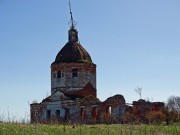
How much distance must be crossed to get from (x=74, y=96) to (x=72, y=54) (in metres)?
4.10

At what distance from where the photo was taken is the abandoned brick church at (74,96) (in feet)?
110

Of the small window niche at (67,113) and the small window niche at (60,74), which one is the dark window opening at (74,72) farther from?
the small window niche at (67,113)

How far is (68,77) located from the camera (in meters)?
36.2

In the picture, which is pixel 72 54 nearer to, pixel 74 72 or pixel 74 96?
pixel 74 72

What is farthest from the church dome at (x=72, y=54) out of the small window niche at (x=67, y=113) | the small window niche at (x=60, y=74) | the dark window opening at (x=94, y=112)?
the dark window opening at (x=94, y=112)

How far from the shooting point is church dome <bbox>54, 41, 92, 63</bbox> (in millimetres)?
36875

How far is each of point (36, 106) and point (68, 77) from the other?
4514mm

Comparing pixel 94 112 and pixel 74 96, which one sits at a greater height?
pixel 74 96

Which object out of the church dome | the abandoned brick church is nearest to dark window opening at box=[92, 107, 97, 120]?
the abandoned brick church

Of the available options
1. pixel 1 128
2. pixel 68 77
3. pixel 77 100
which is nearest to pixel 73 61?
pixel 68 77

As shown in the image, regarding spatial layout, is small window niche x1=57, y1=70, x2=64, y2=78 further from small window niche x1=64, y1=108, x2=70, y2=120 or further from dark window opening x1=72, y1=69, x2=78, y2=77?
small window niche x1=64, y1=108, x2=70, y2=120

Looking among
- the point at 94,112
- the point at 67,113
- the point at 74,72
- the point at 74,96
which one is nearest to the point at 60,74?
the point at 74,72

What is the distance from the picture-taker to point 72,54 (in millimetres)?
37250

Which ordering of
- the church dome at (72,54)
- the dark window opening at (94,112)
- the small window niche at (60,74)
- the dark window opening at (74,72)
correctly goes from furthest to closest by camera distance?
the church dome at (72,54)
the small window niche at (60,74)
the dark window opening at (74,72)
the dark window opening at (94,112)
